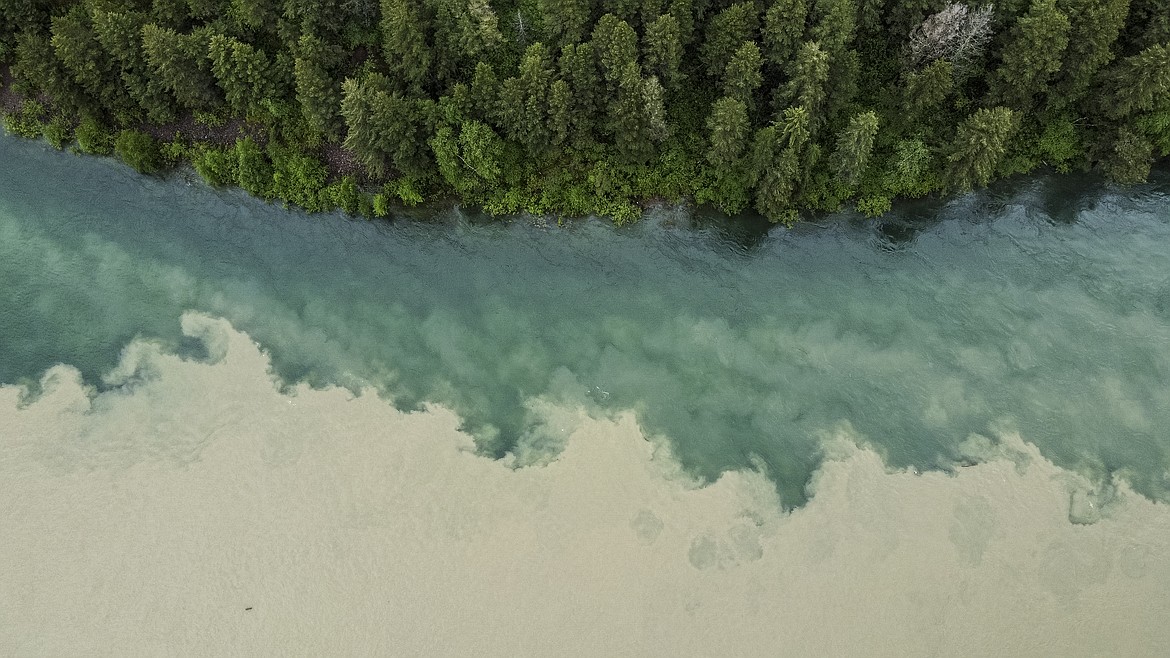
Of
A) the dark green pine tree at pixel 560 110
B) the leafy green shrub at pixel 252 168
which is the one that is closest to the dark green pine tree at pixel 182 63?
the leafy green shrub at pixel 252 168

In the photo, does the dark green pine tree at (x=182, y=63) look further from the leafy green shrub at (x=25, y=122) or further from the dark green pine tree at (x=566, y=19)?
the dark green pine tree at (x=566, y=19)

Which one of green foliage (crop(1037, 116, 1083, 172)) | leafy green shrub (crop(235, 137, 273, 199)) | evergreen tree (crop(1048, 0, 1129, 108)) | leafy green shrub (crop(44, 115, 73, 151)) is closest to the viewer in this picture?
evergreen tree (crop(1048, 0, 1129, 108))

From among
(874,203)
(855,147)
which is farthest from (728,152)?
(874,203)

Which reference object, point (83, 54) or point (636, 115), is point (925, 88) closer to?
point (636, 115)

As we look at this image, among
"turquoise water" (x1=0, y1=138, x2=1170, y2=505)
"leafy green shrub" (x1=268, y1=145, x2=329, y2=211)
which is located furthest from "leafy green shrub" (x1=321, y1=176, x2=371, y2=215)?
"turquoise water" (x1=0, y1=138, x2=1170, y2=505)

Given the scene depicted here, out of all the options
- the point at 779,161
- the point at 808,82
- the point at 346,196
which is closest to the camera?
the point at 808,82

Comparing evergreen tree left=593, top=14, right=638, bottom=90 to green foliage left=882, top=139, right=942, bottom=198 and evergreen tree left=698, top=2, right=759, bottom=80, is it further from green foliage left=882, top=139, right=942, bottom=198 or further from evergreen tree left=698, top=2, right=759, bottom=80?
green foliage left=882, top=139, right=942, bottom=198
